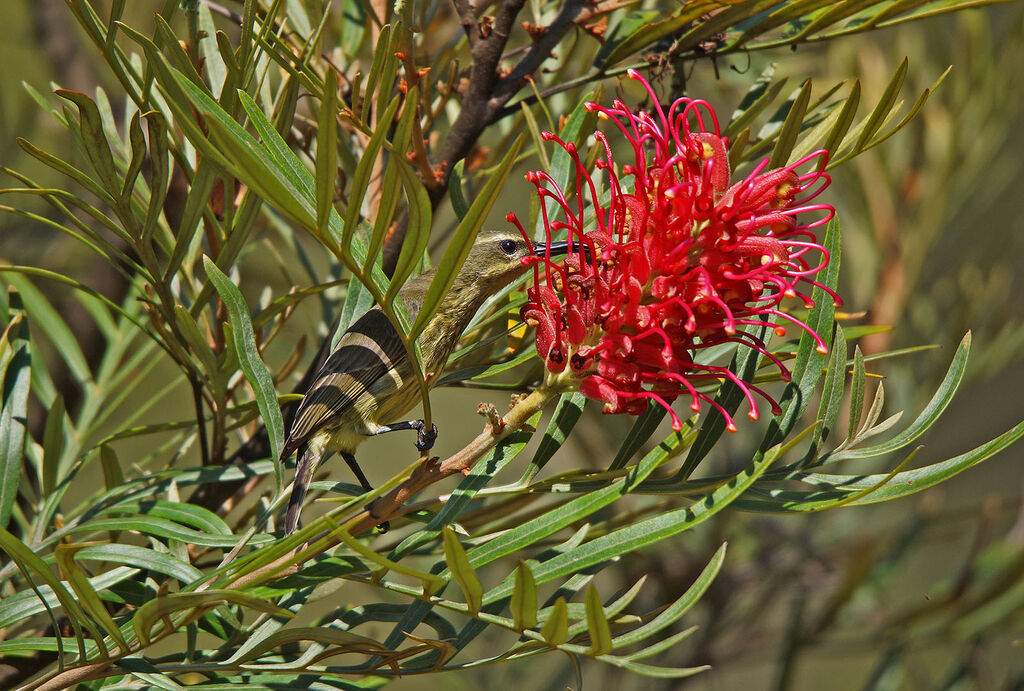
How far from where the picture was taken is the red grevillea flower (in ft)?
2.27

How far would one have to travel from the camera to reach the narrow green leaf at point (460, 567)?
542mm

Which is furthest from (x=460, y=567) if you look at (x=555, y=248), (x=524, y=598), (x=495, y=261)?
(x=495, y=261)

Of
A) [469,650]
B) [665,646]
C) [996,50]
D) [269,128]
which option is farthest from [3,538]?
[469,650]

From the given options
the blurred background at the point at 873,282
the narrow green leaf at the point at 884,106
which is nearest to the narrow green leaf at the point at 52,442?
the blurred background at the point at 873,282

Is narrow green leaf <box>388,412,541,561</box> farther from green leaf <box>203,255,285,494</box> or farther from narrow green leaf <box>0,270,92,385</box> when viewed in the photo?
narrow green leaf <box>0,270,92,385</box>

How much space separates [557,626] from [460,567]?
7 cm

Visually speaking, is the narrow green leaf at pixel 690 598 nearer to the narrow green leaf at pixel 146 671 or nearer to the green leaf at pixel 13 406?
the narrow green leaf at pixel 146 671

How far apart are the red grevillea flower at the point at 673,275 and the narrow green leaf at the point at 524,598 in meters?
0.17

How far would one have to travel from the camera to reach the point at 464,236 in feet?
1.76

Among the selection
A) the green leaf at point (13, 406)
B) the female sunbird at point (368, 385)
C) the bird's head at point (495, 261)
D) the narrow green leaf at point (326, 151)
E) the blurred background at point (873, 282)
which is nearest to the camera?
the narrow green leaf at point (326, 151)

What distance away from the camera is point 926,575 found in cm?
317

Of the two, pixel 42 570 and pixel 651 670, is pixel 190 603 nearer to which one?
pixel 42 570

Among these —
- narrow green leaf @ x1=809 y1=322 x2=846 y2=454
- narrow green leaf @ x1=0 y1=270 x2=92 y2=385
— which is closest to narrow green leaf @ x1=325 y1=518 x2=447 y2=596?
narrow green leaf @ x1=809 y1=322 x2=846 y2=454

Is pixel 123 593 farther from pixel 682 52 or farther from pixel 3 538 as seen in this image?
pixel 682 52
